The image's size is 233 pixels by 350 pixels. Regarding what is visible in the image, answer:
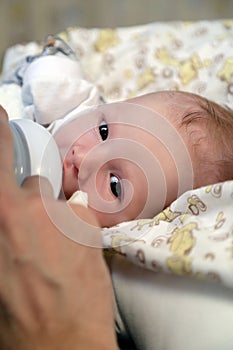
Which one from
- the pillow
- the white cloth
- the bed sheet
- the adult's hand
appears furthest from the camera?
the pillow

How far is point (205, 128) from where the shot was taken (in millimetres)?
849

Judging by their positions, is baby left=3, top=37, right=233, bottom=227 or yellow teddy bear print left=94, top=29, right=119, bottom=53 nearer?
baby left=3, top=37, right=233, bottom=227

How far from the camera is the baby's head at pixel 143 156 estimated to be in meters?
0.80

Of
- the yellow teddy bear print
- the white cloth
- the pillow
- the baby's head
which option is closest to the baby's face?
the baby's head

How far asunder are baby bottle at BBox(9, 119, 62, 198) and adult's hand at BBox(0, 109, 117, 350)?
0.12m

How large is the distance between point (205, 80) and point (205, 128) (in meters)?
0.31

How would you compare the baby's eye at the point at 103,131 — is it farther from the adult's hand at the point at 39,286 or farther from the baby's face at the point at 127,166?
the adult's hand at the point at 39,286

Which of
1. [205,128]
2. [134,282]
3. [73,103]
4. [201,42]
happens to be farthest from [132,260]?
[201,42]

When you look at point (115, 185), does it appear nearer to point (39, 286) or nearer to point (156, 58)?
point (39, 286)

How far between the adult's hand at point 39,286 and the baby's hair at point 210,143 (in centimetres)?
34

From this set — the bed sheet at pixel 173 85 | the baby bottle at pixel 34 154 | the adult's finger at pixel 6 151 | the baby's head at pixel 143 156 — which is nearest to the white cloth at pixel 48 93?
the bed sheet at pixel 173 85

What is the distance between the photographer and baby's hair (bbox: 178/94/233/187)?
32.6 inches

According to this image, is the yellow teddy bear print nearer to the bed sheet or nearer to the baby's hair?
the bed sheet

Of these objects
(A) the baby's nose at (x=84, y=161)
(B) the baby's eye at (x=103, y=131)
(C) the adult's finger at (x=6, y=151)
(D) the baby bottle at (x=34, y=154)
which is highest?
(C) the adult's finger at (x=6, y=151)
